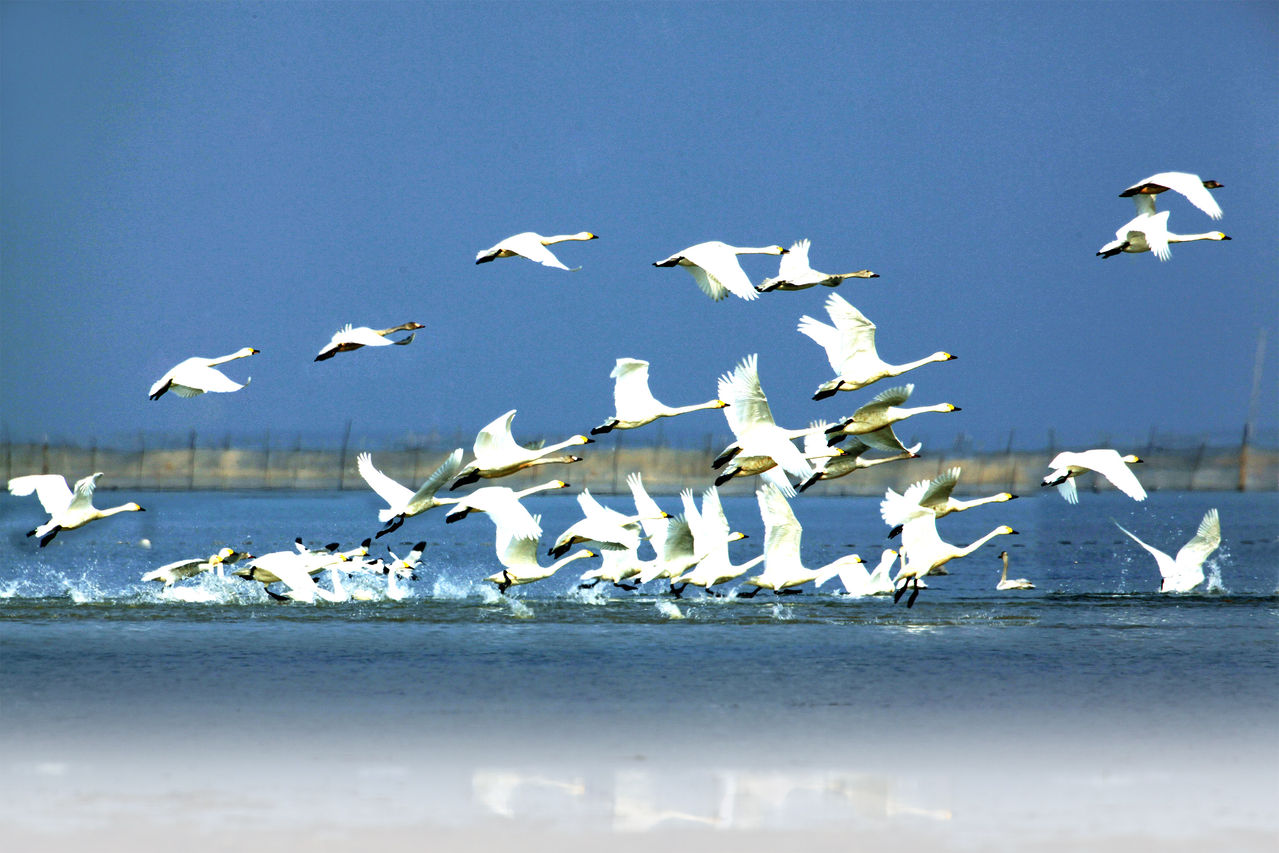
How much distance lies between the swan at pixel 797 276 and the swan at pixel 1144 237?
10.8ft

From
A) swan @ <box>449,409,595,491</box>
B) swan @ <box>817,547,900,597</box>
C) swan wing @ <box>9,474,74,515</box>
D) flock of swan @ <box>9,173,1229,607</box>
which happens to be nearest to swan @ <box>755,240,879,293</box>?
flock of swan @ <box>9,173,1229,607</box>

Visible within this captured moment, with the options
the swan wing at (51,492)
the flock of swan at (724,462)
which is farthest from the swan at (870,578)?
the swan wing at (51,492)

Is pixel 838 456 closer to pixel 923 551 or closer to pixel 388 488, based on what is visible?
pixel 923 551

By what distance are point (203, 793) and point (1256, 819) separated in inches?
311

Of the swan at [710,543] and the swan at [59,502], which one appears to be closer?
the swan at [59,502]

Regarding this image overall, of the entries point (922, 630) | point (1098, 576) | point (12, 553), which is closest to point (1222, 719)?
point (922, 630)

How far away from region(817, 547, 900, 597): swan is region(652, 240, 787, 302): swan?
8028 mm

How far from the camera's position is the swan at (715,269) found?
18.1 metres

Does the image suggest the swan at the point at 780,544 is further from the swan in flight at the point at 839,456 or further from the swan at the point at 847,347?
the swan at the point at 847,347

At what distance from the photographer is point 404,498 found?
822 inches

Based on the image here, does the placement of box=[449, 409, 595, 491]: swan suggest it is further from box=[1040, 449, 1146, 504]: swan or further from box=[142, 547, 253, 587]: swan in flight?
box=[142, 547, 253, 587]: swan in flight

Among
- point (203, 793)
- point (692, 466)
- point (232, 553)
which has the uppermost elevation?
point (692, 466)

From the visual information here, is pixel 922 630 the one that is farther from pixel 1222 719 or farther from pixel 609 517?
pixel 1222 719

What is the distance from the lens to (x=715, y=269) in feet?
60.1
